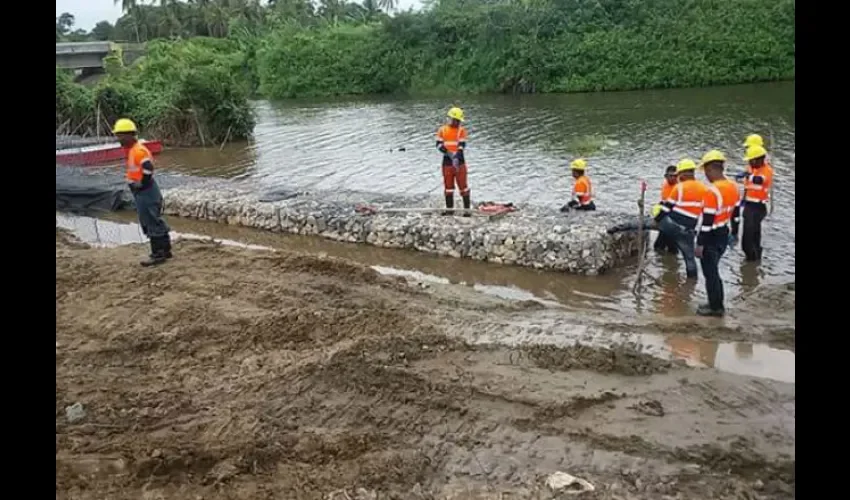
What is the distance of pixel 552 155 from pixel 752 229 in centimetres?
1163

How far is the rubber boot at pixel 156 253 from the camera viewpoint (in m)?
10.5

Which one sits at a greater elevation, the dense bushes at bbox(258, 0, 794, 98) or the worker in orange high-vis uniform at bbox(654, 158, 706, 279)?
the dense bushes at bbox(258, 0, 794, 98)

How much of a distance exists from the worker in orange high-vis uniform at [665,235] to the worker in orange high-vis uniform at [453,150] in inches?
129

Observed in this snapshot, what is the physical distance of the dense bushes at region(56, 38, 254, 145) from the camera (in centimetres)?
2836

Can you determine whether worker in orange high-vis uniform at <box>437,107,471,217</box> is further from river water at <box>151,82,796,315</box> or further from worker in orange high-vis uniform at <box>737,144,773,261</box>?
worker in orange high-vis uniform at <box>737,144,773,261</box>

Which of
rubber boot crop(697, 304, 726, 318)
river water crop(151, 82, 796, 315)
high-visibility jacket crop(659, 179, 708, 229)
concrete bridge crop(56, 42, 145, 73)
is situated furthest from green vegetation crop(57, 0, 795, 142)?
rubber boot crop(697, 304, 726, 318)

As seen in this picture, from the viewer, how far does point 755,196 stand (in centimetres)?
934

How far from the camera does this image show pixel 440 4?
5269 cm

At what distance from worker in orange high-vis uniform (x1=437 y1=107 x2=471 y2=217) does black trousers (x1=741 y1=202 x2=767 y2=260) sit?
449 centimetres

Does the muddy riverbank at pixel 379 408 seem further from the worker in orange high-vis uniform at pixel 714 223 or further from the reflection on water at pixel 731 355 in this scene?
the worker in orange high-vis uniform at pixel 714 223

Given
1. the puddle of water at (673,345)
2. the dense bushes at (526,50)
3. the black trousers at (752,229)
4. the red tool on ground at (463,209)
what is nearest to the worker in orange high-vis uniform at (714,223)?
the puddle of water at (673,345)

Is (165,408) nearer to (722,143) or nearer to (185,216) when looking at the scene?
(185,216)

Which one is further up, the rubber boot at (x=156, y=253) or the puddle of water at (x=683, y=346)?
the rubber boot at (x=156, y=253)
